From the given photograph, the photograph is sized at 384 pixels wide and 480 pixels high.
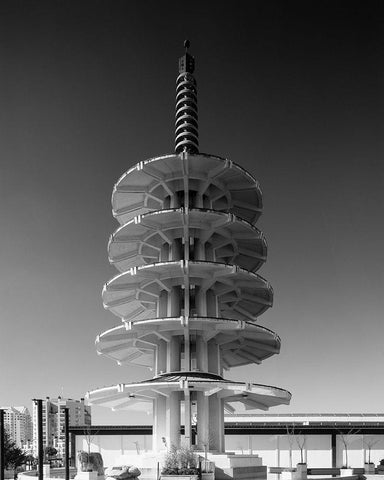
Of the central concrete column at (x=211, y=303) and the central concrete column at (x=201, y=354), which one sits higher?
the central concrete column at (x=211, y=303)

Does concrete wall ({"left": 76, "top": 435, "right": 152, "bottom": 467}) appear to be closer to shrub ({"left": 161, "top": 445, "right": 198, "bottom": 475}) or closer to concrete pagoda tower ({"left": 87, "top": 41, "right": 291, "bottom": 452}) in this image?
concrete pagoda tower ({"left": 87, "top": 41, "right": 291, "bottom": 452})

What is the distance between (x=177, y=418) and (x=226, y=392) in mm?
5154

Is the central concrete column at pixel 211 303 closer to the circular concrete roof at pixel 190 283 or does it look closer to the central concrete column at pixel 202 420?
the circular concrete roof at pixel 190 283

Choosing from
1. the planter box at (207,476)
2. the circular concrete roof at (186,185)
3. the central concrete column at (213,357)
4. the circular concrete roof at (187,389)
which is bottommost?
the planter box at (207,476)

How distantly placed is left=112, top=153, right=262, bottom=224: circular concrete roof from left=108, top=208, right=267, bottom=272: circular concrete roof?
398 centimetres

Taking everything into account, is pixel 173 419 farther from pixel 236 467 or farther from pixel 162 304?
pixel 162 304

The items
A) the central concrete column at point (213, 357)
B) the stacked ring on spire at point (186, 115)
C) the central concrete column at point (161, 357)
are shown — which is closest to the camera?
the central concrete column at point (213, 357)

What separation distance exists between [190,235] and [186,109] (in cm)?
1698

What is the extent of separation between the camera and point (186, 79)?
81.9 metres

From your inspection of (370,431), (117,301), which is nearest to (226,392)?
(117,301)

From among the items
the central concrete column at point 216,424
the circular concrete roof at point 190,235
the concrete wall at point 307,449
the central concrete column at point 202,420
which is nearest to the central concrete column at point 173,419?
the central concrete column at point 202,420

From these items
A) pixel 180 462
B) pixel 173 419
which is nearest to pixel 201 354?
pixel 173 419

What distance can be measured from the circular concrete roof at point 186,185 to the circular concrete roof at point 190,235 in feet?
13.1

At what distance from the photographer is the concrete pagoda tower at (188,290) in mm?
63688
